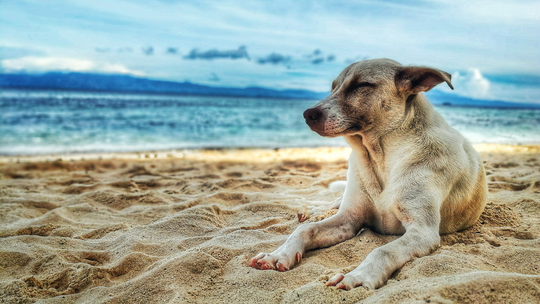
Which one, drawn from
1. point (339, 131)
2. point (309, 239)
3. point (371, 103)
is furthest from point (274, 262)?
point (371, 103)

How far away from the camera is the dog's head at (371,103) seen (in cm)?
295

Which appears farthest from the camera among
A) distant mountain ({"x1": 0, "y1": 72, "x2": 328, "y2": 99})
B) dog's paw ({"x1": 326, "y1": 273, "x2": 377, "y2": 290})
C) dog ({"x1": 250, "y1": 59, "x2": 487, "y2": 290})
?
distant mountain ({"x1": 0, "y1": 72, "x2": 328, "y2": 99})

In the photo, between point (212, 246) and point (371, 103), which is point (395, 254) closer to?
point (371, 103)

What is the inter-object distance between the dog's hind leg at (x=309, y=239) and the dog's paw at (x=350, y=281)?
46cm

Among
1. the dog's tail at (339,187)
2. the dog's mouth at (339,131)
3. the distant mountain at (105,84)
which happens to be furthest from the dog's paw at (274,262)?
the distant mountain at (105,84)

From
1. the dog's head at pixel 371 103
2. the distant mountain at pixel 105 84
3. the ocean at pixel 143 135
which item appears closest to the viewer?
the dog's head at pixel 371 103

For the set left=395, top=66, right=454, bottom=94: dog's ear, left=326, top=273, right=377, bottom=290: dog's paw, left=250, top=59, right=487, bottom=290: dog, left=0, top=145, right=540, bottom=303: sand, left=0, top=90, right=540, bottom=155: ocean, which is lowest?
left=0, top=90, right=540, bottom=155: ocean

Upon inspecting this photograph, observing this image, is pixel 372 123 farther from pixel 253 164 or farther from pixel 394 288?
pixel 253 164

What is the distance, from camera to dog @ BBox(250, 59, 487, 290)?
9.33ft

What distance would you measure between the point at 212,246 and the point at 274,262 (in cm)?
69

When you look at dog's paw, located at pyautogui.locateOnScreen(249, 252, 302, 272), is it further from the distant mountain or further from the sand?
the distant mountain

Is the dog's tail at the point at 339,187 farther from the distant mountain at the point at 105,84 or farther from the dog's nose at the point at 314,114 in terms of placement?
the distant mountain at the point at 105,84

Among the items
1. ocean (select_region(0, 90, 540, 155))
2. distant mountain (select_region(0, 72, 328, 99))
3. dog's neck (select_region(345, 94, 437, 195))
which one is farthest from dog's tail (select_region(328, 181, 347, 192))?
distant mountain (select_region(0, 72, 328, 99))

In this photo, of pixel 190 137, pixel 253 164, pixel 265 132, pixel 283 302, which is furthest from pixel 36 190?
pixel 265 132
